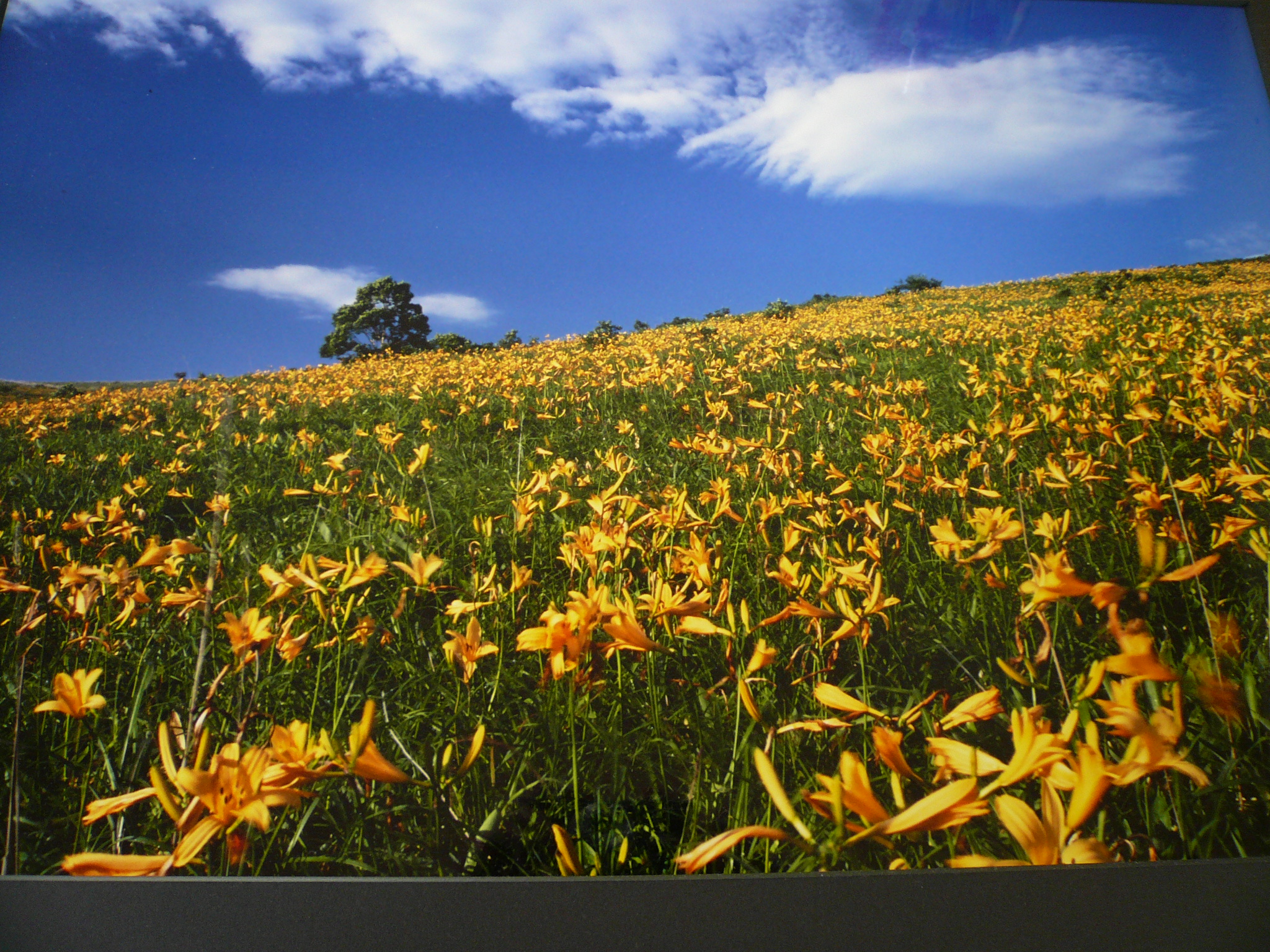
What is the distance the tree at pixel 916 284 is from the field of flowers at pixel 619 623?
0.78 feet

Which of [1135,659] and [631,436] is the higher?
[631,436]

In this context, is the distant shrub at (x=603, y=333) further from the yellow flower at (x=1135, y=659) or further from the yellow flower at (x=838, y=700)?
the yellow flower at (x=1135, y=659)

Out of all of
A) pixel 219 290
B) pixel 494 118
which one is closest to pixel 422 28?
pixel 494 118

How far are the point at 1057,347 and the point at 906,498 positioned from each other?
549 millimetres

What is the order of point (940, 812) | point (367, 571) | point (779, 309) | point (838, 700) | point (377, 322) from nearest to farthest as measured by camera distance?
point (940, 812) < point (838, 700) < point (367, 571) < point (377, 322) < point (779, 309)

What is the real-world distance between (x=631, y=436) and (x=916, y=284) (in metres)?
0.65

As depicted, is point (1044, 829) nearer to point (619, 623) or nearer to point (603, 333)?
point (619, 623)

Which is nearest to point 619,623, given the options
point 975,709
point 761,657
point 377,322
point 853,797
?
point 761,657

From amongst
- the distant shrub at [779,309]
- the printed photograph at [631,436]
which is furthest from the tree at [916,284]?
the distant shrub at [779,309]

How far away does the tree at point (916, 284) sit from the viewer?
1.13m

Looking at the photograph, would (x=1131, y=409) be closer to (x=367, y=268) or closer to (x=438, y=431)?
(x=438, y=431)

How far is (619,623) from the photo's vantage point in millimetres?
689

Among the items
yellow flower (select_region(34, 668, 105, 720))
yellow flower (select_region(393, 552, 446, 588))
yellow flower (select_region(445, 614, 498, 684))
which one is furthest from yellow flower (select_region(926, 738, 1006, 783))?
yellow flower (select_region(34, 668, 105, 720))

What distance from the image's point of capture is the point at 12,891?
30.3 inches
